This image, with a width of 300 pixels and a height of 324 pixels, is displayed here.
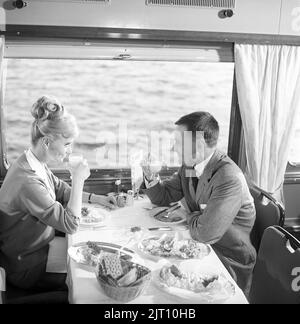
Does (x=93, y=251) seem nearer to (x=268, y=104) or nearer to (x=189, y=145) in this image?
(x=189, y=145)

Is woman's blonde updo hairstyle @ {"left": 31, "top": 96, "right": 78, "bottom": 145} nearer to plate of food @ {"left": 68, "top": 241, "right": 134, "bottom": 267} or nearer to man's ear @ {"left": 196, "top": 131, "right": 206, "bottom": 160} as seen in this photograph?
plate of food @ {"left": 68, "top": 241, "right": 134, "bottom": 267}

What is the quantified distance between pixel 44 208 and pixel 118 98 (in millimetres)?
1329

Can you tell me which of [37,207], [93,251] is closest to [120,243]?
[93,251]

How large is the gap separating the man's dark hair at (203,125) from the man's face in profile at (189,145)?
24 mm

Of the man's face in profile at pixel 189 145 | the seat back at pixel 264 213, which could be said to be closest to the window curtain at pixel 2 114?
the man's face in profile at pixel 189 145

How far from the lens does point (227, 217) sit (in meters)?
2.28

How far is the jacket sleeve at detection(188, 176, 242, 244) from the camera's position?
2238mm

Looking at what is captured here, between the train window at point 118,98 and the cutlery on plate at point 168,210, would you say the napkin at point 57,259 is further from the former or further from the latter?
the train window at point 118,98

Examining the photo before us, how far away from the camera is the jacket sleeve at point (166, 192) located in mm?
2742

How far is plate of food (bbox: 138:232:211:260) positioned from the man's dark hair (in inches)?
23.6

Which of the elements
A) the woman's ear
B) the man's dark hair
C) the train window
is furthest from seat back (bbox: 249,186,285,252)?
the woman's ear

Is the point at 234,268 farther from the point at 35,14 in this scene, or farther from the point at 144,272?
the point at 35,14

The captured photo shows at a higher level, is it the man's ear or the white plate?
the man's ear

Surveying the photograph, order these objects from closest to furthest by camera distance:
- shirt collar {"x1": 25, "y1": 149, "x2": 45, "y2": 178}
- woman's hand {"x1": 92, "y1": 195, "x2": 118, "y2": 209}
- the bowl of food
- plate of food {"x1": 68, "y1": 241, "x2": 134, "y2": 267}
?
the bowl of food, plate of food {"x1": 68, "y1": 241, "x2": 134, "y2": 267}, shirt collar {"x1": 25, "y1": 149, "x2": 45, "y2": 178}, woman's hand {"x1": 92, "y1": 195, "x2": 118, "y2": 209}
